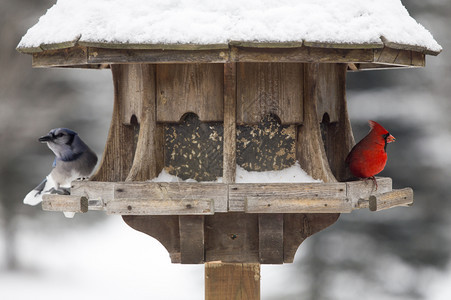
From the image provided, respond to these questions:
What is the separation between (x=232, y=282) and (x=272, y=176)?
2.59 feet

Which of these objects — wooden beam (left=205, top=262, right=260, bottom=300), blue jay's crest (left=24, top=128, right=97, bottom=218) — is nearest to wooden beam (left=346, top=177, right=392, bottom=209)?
wooden beam (left=205, top=262, right=260, bottom=300)

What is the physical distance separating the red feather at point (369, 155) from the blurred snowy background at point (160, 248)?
503cm

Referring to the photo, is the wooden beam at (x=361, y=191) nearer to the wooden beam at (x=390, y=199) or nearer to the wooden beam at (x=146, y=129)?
the wooden beam at (x=390, y=199)

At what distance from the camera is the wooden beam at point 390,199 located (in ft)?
11.2

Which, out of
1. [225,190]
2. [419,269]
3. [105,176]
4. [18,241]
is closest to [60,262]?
[18,241]

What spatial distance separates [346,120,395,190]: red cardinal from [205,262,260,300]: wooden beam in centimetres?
89

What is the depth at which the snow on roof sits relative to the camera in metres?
A: 3.06

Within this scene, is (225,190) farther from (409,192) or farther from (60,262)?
(60,262)

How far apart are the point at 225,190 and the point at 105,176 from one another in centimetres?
96

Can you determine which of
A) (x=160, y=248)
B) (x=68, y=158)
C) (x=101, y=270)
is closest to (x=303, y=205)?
(x=68, y=158)

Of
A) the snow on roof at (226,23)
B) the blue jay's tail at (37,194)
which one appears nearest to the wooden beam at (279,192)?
the snow on roof at (226,23)

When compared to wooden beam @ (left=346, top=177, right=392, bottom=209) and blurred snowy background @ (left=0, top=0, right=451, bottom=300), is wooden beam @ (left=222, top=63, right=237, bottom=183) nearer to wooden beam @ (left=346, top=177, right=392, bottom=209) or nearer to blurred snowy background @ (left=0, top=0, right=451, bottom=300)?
wooden beam @ (left=346, top=177, right=392, bottom=209)

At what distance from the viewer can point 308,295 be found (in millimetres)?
9438

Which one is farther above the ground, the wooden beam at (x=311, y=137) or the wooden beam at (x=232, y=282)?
the wooden beam at (x=311, y=137)
